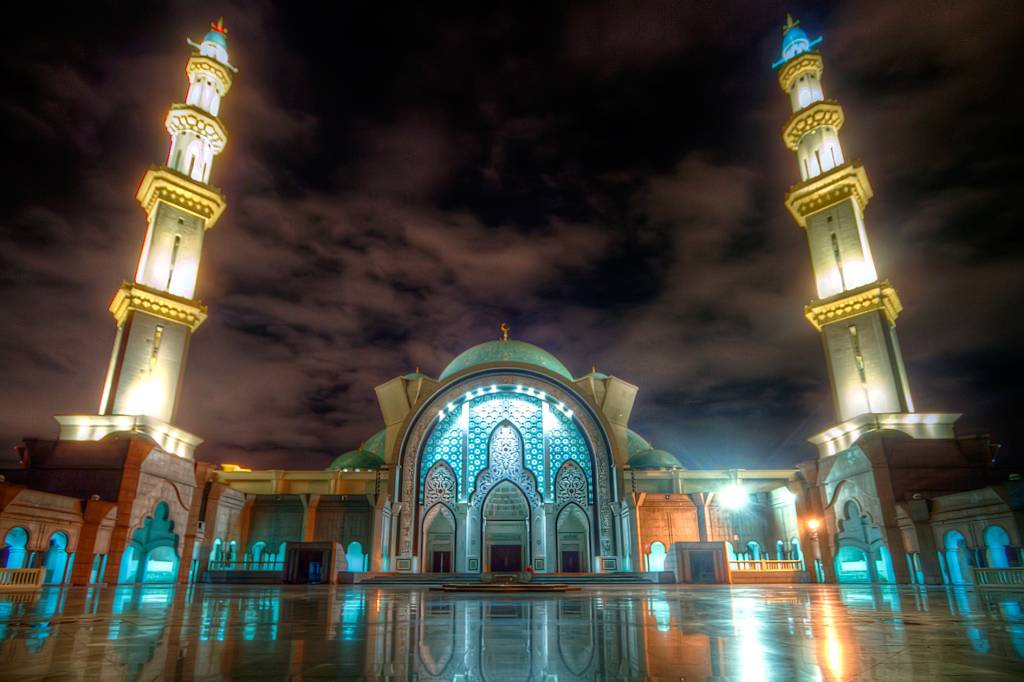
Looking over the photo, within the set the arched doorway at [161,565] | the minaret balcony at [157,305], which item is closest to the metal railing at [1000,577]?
the arched doorway at [161,565]

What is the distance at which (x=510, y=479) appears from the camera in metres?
29.0

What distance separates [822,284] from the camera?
82.6ft

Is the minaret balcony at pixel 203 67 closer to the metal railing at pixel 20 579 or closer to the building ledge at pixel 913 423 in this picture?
the metal railing at pixel 20 579

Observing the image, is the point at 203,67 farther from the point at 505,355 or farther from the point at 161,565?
the point at 161,565

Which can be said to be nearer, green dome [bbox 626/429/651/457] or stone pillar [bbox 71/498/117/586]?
stone pillar [bbox 71/498/117/586]

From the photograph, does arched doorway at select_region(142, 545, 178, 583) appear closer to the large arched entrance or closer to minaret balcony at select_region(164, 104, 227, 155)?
the large arched entrance

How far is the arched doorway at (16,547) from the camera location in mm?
15547

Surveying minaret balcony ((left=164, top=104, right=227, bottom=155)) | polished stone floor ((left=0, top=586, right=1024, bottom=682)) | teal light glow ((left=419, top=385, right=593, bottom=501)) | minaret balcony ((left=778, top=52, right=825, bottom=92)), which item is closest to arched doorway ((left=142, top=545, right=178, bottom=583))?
teal light glow ((left=419, top=385, right=593, bottom=501))

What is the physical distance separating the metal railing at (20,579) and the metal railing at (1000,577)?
20837 mm

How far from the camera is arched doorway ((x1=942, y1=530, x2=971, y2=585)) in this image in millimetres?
16703

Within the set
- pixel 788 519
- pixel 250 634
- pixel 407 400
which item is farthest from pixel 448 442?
pixel 250 634

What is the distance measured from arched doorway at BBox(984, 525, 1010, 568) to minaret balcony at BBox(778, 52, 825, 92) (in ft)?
74.4

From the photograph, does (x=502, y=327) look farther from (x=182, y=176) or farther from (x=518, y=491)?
(x=182, y=176)

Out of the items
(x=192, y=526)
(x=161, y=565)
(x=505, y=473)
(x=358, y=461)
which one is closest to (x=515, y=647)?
(x=192, y=526)
